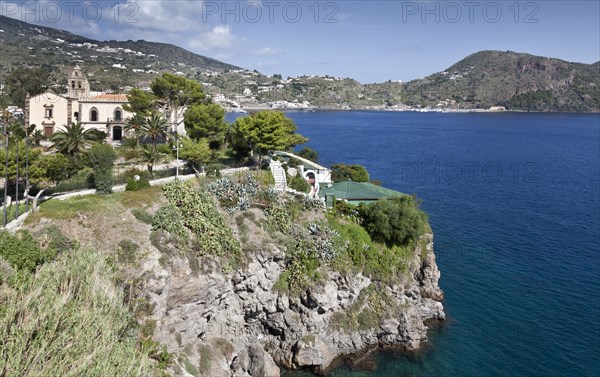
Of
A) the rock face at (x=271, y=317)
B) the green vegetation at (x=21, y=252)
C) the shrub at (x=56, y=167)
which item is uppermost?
the shrub at (x=56, y=167)

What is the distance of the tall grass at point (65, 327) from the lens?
14391 millimetres

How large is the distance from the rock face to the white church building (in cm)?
3249

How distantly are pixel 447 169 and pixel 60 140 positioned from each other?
7759 centimetres

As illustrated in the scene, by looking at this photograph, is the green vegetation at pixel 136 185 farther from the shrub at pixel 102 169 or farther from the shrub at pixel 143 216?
the shrub at pixel 143 216

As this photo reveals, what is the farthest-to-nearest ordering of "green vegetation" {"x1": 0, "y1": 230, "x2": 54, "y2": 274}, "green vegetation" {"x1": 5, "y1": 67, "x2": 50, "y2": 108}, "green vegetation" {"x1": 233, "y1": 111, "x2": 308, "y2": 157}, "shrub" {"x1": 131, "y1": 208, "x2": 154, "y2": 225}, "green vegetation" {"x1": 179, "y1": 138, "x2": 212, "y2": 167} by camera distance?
"green vegetation" {"x1": 5, "y1": 67, "x2": 50, "y2": 108} → "green vegetation" {"x1": 233, "y1": 111, "x2": 308, "y2": 157} → "green vegetation" {"x1": 179, "y1": 138, "x2": 212, "y2": 167} → "shrub" {"x1": 131, "y1": 208, "x2": 154, "y2": 225} → "green vegetation" {"x1": 0, "y1": 230, "x2": 54, "y2": 274}

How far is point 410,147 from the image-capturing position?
4825 inches

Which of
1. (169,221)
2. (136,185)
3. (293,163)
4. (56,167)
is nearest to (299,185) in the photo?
(293,163)

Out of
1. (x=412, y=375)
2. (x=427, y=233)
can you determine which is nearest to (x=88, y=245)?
(x=412, y=375)

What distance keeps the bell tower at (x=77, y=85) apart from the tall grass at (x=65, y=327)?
3888 cm

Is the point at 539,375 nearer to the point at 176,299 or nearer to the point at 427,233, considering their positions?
the point at 427,233

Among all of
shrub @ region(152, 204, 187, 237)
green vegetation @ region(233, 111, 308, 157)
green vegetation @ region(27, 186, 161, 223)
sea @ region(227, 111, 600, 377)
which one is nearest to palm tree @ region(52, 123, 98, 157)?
green vegetation @ region(27, 186, 161, 223)

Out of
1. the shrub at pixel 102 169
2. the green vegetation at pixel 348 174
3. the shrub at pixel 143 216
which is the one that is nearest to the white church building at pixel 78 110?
the shrub at pixel 102 169

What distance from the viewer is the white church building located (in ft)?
160

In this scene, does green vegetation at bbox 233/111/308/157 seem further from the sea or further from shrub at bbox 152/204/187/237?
the sea
